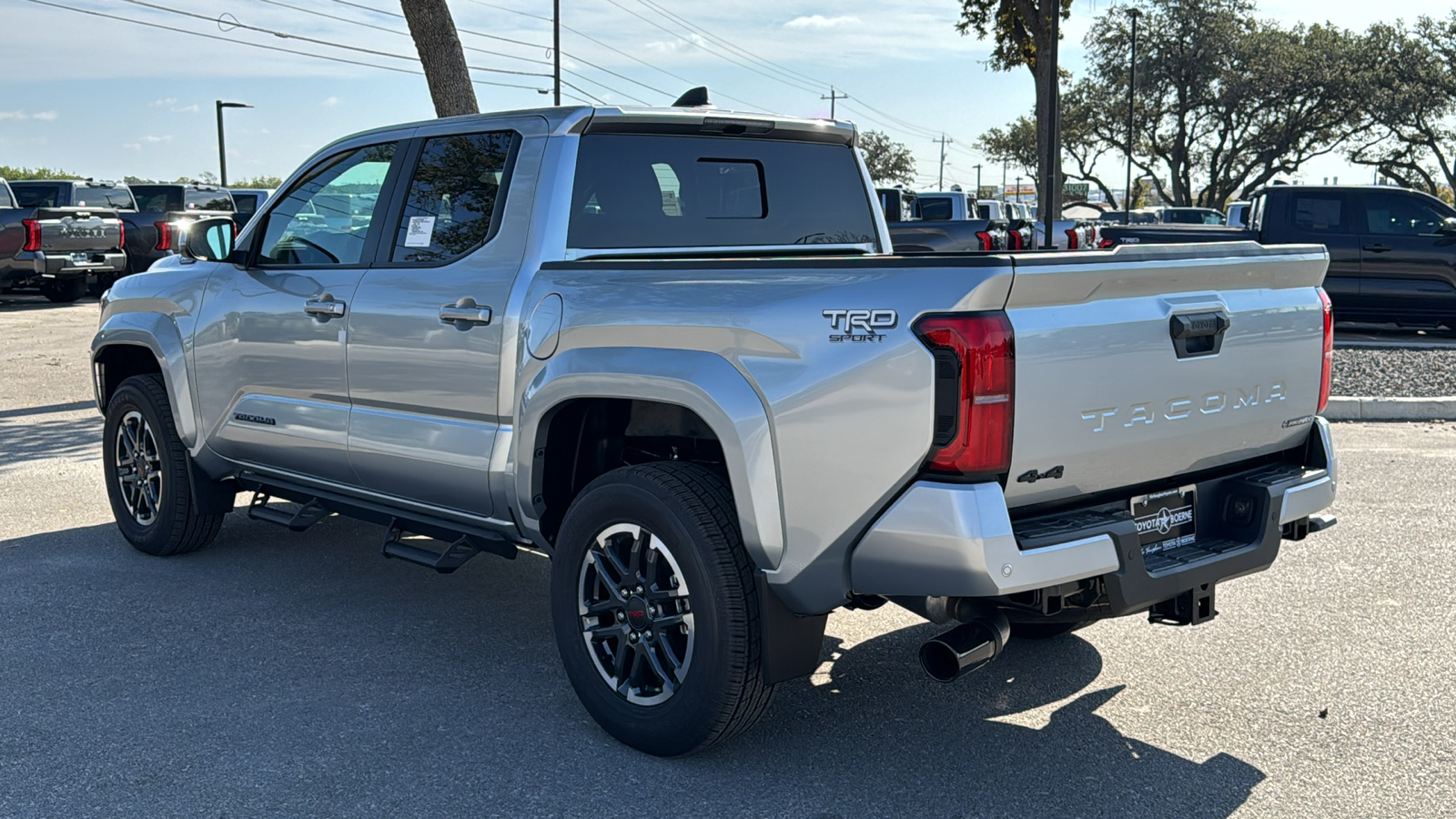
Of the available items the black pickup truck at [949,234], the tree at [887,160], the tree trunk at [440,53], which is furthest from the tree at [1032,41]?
the tree at [887,160]

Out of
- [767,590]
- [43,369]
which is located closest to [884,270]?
[767,590]

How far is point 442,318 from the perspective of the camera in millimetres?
4609

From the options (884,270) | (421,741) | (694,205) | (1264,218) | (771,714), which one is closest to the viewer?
(884,270)

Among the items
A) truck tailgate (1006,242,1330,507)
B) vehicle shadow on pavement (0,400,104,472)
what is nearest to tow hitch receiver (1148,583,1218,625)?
truck tailgate (1006,242,1330,507)

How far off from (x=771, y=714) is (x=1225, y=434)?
168 cm

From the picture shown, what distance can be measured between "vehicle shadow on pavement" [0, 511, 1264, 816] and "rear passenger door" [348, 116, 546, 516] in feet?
2.19

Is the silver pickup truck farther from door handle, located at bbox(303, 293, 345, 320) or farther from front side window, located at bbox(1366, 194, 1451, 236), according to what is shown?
front side window, located at bbox(1366, 194, 1451, 236)

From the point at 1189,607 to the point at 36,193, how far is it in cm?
2456

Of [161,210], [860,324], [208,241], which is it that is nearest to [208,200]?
[161,210]

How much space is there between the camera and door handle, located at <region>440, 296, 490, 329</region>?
447cm

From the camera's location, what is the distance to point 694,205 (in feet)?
16.4

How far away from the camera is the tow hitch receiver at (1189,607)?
3.77m

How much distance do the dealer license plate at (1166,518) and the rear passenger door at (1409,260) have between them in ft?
41.8

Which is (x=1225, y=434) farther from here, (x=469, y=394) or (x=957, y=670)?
(x=469, y=394)
